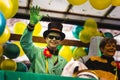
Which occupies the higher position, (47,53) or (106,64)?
(47,53)

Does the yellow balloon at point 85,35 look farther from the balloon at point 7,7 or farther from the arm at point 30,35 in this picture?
the balloon at point 7,7

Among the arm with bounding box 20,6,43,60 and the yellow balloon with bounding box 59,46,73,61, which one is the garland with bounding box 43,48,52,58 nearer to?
the arm with bounding box 20,6,43,60

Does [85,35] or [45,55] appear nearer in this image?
[45,55]

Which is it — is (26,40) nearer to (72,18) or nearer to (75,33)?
(75,33)

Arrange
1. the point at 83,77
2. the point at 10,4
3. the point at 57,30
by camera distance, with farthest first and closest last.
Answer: the point at 57,30, the point at 10,4, the point at 83,77

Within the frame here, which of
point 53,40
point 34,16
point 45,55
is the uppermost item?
point 34,16

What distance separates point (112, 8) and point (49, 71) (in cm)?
172

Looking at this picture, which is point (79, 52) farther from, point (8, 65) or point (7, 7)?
point (7, 7)

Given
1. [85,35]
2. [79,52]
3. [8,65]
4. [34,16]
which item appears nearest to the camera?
[34,16]

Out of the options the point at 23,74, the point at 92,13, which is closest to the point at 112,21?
the point at 92,13

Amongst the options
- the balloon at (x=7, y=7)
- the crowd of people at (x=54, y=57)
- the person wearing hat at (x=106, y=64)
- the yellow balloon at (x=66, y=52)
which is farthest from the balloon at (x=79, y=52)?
the balloon at (x=7, y=7)

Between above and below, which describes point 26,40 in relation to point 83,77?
above

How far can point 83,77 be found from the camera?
208cm

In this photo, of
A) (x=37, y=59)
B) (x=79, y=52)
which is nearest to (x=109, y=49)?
(x=37, y=59)
